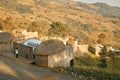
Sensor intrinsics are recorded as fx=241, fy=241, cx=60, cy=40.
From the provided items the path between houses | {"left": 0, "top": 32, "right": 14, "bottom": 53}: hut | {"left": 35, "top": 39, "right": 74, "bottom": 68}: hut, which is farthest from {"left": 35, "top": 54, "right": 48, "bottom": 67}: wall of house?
{"left": 0, "top": 32, "right": 14, "bottom": 53}: hut

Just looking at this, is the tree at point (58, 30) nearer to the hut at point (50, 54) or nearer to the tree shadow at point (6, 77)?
the hut at point (50, 54)

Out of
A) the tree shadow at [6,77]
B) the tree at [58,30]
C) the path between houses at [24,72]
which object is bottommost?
the tree at [58,30]

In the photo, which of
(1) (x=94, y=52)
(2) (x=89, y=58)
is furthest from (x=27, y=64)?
(1) (x=94, y=52)

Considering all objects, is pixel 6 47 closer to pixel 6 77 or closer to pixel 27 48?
pixel 27 48

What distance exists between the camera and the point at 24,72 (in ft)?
57.6

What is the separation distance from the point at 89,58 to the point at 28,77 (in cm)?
2989

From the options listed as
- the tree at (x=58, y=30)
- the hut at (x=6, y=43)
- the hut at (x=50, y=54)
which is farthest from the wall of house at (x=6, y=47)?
the tree at (x=58, y=30)

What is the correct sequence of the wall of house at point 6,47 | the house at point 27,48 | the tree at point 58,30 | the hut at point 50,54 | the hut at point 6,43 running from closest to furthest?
the hut at point 50,54
the house at point 27,48
the hut at point 6,43
the wall of house at point 6,47
the tree at point 58,30

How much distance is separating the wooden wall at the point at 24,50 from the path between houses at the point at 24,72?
1.42 meters

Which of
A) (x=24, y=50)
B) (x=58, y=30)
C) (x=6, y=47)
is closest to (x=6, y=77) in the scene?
(x=24, y=50)

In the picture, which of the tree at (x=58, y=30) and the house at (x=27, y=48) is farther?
the tree at (x=58, y=30)

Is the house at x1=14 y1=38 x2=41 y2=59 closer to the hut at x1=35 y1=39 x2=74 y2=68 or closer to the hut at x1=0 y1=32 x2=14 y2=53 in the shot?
the hut at x1=0 y1=32 x2=14 y2=53

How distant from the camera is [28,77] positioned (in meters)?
16.5

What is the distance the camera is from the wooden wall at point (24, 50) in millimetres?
21547
